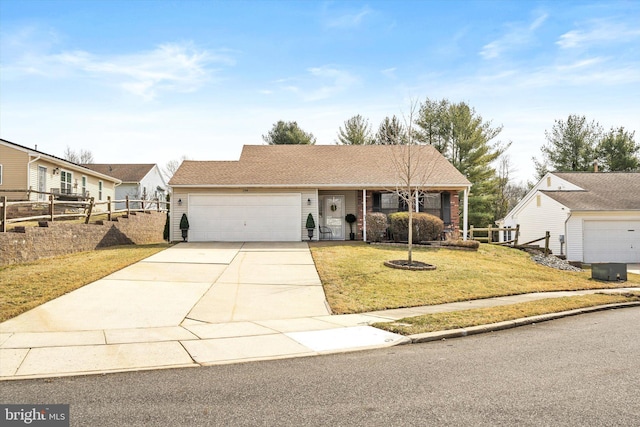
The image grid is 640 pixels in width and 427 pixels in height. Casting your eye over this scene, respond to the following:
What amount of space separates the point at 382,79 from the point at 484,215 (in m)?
21.6

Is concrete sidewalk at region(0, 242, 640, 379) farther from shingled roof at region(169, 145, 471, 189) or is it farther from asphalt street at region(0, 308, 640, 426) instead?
shingled roof at region(169, 145, 471, 189)

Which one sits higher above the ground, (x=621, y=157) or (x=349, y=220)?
(x=621, y=157)

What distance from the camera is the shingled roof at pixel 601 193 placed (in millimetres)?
24250

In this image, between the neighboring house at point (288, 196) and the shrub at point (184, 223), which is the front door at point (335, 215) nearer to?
the neighboring house at point (288, 196)

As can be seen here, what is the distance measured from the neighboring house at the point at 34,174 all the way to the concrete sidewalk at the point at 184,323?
486 inches

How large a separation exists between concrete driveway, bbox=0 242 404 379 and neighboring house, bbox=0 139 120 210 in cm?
1242

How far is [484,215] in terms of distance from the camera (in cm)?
3672

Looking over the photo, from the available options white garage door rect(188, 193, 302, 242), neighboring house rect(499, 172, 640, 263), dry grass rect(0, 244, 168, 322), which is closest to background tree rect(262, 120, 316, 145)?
white garage door rect(188, 193, 302, 242)

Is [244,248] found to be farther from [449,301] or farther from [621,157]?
[621,157]

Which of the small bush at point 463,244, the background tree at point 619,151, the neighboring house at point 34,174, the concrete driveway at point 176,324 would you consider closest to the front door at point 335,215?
the small bush at point 463,244

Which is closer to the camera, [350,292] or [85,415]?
[85,415]

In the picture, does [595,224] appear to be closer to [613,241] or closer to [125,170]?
[613,241]

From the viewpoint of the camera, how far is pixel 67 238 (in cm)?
1709

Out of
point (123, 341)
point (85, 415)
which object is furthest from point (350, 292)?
point (85, 415)
